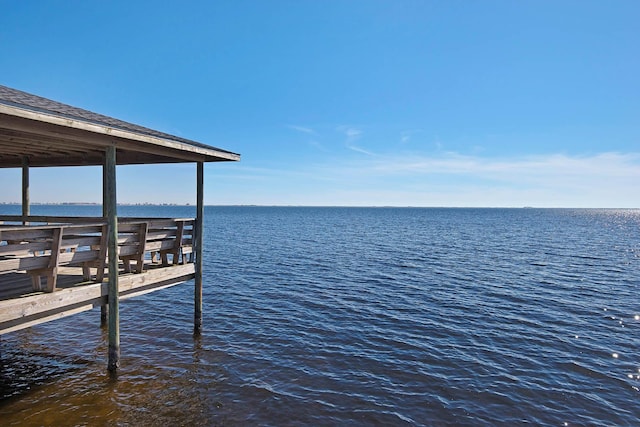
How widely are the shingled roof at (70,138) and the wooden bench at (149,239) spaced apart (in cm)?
159

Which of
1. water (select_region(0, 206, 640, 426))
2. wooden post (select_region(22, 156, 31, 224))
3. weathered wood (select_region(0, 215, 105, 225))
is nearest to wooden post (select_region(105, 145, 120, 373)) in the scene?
weathered wood (select_region(0, 215, 105, 225))

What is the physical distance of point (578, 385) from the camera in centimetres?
798

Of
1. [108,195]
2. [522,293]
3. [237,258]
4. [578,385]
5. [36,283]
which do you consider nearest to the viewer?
[36,283]

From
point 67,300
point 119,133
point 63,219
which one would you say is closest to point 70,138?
point 119,133

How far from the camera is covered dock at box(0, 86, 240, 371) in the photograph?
554 centimetres

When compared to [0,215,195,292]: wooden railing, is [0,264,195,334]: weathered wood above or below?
below

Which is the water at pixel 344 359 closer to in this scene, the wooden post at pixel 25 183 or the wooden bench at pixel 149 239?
the wooden bench at pixel 149 239

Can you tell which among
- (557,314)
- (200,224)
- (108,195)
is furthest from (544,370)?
(108,195)

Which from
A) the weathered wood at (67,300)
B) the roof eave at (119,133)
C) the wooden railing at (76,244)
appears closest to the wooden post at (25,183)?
the wooden railing at (76,244)

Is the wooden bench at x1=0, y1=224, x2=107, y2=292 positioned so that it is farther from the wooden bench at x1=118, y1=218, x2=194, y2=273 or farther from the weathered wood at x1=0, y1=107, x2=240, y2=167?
the weathered wood at x1=0, y1=107, x2=240, y2=167

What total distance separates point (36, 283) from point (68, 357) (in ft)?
10.8

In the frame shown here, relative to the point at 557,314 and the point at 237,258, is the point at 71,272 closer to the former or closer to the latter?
the point at 557,314

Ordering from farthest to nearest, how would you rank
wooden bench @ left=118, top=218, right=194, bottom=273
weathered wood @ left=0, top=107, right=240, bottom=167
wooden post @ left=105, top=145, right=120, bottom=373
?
wooden bench @ left=118, top=218, right=194, bottom=273 → wooden post @ left=105, top=145, right=120, bottom=373 → weathered wood @ left=0, top=107, right=240, bottom=167

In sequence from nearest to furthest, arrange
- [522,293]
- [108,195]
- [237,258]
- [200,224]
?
[108,195] → [200,224] → [522,293] → [237,258]
